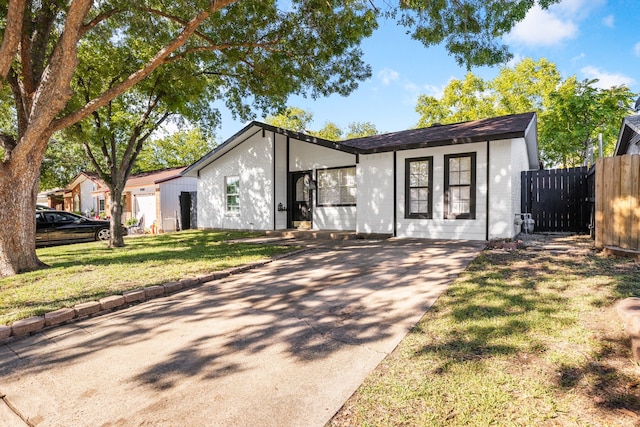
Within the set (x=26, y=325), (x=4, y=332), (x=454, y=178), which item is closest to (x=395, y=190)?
(x=454, y=178)

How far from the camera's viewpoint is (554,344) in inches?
107

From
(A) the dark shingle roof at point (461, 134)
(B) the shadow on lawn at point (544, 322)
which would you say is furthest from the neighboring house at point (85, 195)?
(B) the shadow on lawn at point (544, 322)

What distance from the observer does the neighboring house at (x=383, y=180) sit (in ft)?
26.6

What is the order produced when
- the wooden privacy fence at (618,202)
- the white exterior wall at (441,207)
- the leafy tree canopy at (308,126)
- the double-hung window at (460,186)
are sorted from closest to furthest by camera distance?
the wooden privacy fence at (618,202)
the white exterior wall at (441,207)
the double-hung window at (460,186)
the leafy tree canopy at (308,126)

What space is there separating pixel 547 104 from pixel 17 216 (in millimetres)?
26815

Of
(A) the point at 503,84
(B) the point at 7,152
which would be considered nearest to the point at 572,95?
(A) the point at 503,84

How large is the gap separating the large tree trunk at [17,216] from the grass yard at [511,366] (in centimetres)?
724

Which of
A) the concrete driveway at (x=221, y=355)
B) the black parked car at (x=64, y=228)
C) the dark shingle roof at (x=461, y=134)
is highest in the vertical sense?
the dark shingle roof at (x=461, y=134)

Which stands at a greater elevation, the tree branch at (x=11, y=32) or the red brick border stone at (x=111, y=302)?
the tree branch at (x=11, y=32)

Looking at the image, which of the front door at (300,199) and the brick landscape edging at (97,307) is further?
the front door at (300,199)

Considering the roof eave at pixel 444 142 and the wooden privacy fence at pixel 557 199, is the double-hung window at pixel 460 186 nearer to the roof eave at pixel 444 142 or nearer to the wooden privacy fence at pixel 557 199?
the roof eave at pixel 444 142

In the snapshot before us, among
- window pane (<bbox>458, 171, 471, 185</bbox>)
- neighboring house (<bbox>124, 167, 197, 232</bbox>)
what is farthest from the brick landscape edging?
neighboring house (<bbox>124, 167, 197, 232</bbox>)

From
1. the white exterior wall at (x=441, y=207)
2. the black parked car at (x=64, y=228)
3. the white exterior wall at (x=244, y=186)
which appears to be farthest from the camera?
the white exterior wall at (x=244, y=186)

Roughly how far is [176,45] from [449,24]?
19.9 feet
